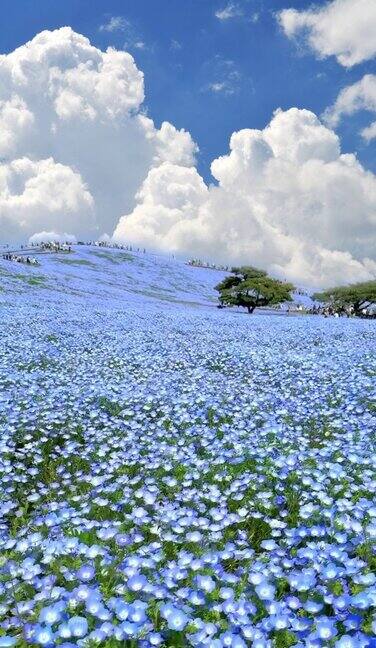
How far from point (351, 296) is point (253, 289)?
13365 millimetres

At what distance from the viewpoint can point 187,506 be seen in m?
5.19

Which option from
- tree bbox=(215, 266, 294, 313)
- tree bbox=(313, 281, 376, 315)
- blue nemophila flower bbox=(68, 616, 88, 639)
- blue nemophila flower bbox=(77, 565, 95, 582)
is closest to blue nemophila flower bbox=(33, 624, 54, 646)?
blue nemophila flower bbox=(68, 616, 88, 639)

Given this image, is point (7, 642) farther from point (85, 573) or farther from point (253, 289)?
point (253, 289)

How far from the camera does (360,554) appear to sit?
13.0 ft

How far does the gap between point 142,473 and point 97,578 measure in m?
2.40

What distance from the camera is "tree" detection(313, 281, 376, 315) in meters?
55.6

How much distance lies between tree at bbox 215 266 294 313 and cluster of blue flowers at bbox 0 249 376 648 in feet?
125

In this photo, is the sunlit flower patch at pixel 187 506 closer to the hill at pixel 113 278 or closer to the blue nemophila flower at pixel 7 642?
the blue nemophila flower at pixel 7 642

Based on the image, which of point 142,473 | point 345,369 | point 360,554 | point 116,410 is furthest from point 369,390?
Result: point 360,554

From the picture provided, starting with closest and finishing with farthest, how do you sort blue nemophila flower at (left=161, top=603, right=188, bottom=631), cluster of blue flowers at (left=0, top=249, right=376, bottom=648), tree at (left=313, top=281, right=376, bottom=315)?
blue nemophila flower at (left=161, top=603, right=188, bottom=631) → cluster of blue flowers at (left=0, top=249, right=376, bottom=648) → tree at (left=313, top=281, right=376, bottom=315)

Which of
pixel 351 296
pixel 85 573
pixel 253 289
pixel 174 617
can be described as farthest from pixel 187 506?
pixel 351 296

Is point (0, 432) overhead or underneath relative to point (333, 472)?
underneath

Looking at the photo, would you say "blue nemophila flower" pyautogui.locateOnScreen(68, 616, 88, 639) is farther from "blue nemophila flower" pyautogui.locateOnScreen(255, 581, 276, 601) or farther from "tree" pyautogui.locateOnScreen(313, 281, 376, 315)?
"tree" pyautogui.locateOnScreen(313, 281, 376, 315)

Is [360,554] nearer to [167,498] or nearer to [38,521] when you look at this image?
[167,498]
